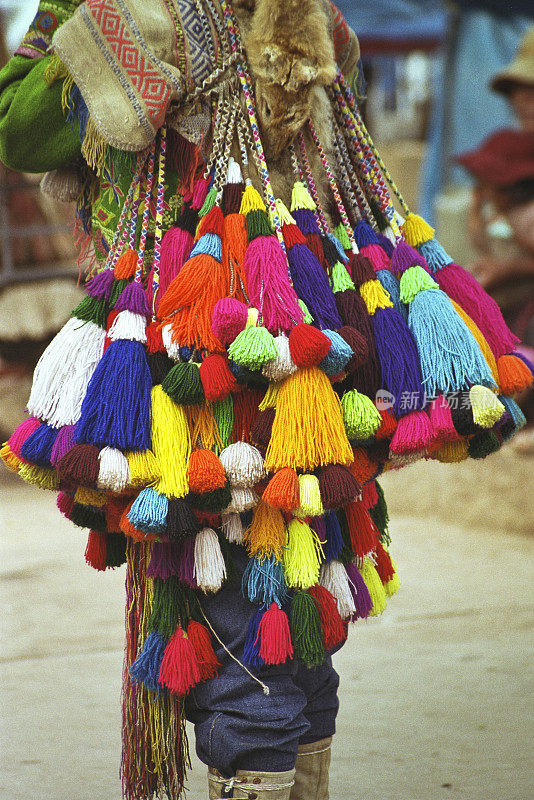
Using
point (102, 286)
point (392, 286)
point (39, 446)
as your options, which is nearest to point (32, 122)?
point (102, 286)

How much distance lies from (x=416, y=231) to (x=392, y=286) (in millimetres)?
145

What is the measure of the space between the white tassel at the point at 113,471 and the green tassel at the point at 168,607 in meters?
0.23

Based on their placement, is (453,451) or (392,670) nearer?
(453,451)

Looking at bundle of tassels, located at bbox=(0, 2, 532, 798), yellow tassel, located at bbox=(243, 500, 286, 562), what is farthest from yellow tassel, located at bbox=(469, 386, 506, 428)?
yellow tassel, located at bbox=(243, 500, 286, 562)

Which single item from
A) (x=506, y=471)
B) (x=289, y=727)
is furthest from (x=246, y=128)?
(x=506, y=471)

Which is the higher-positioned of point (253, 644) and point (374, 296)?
point (374, 296)

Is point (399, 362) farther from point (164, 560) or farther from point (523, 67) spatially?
point (523, 67)

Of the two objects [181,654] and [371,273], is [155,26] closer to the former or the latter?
[371,273]

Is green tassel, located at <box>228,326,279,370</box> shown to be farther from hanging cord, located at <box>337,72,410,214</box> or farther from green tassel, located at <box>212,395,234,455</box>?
hanging cord, located at <box>337,72,410,214</box>

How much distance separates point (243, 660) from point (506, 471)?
3.29 meters

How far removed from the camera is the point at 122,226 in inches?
57.4

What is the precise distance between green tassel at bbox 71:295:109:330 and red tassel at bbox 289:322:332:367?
31cm

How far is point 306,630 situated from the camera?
139 centimetres

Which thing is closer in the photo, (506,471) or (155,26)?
(155,26)
